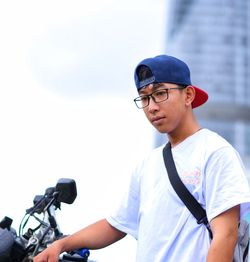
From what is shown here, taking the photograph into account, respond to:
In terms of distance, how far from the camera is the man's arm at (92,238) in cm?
268

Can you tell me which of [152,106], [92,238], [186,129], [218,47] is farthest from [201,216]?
[218,47]

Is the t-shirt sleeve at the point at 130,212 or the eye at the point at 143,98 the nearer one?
the eye at the point at 143,98

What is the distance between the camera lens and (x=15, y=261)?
2.52m

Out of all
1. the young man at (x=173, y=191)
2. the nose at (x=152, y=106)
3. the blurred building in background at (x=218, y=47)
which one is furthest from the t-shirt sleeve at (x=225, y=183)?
the blurred building in background at (x=218, y=47)

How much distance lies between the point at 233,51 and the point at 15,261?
10266cm

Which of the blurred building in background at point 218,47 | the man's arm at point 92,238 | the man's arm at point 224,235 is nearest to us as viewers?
the man's arm at point 224,235

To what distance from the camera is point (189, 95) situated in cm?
259

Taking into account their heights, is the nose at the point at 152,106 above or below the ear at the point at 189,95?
below

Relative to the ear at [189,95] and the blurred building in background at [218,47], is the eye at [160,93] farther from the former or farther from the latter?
the blurred building in background at [218,47]

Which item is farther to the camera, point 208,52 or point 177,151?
point 208,52

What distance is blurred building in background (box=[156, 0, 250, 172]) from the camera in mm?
93125

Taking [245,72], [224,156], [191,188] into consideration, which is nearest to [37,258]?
[191,188]

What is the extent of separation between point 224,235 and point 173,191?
0.32 m

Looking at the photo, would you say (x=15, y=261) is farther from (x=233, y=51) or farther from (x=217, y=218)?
(x=233, y=51)
